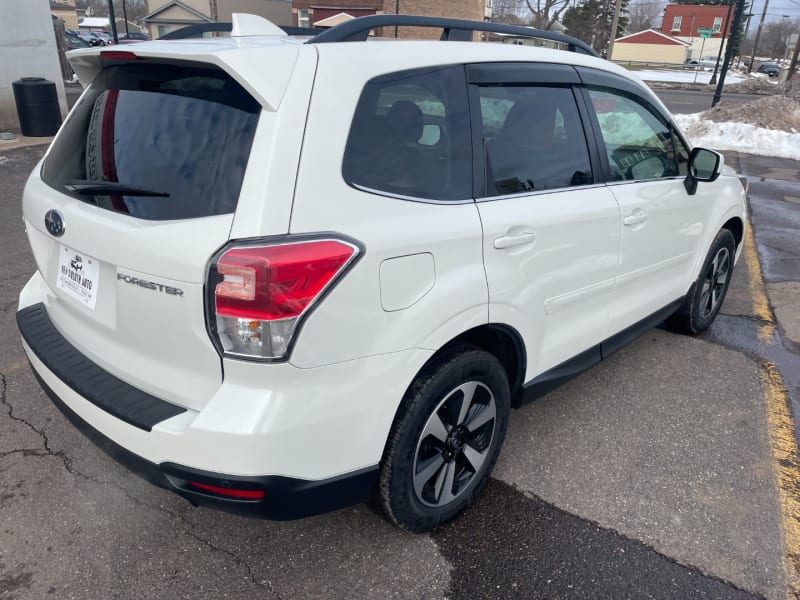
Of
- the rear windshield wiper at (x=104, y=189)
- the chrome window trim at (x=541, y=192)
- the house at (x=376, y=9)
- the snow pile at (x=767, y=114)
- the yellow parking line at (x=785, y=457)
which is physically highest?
the house at (x=376, y=9)

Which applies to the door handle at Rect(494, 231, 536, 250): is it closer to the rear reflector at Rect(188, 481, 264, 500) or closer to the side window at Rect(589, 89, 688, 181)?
the side window at Rect(589, 89, 688, 181)

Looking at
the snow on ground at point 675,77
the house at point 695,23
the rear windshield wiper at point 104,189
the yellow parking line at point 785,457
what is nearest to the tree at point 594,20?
the house at point 695,23

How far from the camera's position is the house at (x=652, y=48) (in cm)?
6650

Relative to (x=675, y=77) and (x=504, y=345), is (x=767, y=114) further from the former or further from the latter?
(x=675, y=77)

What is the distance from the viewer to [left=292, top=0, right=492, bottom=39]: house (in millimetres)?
39362

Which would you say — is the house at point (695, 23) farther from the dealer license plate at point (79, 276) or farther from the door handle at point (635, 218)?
the dealer license plate at point (79, 276)

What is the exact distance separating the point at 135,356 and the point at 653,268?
8.94 ft

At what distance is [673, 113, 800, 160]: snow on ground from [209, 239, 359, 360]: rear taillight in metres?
13.0

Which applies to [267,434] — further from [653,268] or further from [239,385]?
[653,268]

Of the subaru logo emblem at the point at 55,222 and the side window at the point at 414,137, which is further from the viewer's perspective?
the subaru logo emblem at the point at 55,222

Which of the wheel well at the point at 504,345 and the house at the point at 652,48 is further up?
the wheel well at the point at 504,345

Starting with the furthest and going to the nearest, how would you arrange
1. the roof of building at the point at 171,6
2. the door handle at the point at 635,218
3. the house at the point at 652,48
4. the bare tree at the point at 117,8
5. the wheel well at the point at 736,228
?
the bare tree at the point at 117,8
the house at the point at 652,48
the roof of building at the point at 171,6
the wheel well at the point at 736,228
the door handle at the point at 635,218

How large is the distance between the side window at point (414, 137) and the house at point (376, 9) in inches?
1508

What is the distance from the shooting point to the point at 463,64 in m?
2.39
